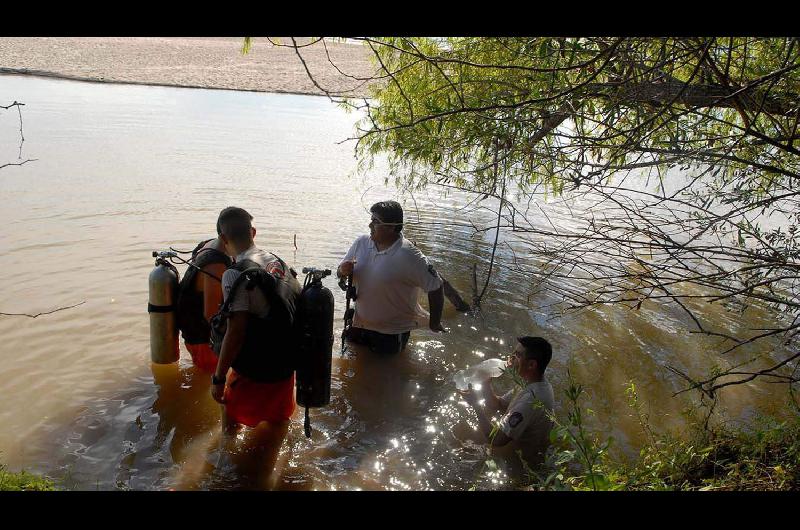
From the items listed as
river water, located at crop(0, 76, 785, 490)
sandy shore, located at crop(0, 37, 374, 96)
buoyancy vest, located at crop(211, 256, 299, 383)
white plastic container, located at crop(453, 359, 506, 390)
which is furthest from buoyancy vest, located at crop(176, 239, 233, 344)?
sandy shore, located at crop(0, 37, 374, 96)

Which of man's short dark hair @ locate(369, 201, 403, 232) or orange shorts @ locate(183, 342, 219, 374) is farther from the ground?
man's short dark hair @ locate(369, 201, 403, 232)

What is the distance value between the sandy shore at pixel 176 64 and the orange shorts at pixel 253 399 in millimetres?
25996

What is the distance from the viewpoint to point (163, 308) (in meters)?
4.83

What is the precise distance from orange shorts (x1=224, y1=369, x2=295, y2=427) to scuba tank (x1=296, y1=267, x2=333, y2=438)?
15 centimetres

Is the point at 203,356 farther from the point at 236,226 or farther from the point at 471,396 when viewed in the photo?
the point at 471,396

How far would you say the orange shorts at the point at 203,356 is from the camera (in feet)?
16.6

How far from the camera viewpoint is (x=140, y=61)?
33688mm

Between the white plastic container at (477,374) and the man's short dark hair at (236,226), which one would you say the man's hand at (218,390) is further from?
the white plastic container at (477,374)

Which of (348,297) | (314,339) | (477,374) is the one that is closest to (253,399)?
(314,339)

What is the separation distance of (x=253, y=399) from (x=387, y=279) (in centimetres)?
177

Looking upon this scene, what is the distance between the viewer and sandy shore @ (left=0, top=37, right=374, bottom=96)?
30.1 metres

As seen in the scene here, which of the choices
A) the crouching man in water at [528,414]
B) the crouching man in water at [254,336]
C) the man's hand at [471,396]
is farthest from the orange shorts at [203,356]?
the crouching man in water at [528,414]

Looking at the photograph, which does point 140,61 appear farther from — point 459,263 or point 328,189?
point 459,263

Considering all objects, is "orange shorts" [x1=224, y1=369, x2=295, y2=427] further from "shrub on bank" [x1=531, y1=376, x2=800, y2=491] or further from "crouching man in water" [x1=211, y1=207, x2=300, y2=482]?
"shrub on bank" [x1=531, y1=376, x2=800, y2=491]
